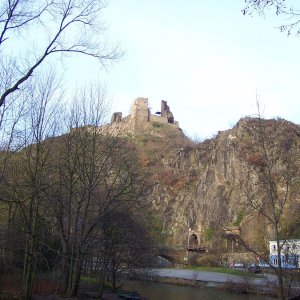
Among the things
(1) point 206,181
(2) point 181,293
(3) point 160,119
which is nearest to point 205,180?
(1) point 206,181

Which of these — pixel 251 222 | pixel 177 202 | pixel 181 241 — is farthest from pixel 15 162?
pixel 177 202

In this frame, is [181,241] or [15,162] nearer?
[15,162]

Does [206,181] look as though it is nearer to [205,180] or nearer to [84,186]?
[205,180]

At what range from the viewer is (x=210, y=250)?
203 feet

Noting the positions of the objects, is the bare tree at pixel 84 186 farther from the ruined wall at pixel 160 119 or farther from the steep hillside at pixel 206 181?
the ruined wall at pixel 160 119

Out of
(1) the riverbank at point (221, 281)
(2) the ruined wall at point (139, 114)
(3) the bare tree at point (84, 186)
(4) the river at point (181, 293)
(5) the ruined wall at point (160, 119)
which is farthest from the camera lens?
(5) the ruined wall at point (160, 119)

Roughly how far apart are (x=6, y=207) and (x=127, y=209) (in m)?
6.69

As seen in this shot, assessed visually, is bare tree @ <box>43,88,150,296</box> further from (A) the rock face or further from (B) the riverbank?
(A) the rock face

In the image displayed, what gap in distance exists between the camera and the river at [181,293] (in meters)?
32.0

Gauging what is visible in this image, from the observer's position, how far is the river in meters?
32.0

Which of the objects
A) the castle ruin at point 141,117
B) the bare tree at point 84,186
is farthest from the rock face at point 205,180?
the bare tree at point 84,186

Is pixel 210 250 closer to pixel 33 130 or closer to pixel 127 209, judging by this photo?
pixel 127 209

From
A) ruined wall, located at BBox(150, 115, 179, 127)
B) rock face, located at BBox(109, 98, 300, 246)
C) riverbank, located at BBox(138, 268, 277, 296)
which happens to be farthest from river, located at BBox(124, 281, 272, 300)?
ruined wall, located at BBox(150, 115, 179, 127)

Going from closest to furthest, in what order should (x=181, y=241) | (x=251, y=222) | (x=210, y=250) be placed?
(x=251, y=222) → (x=210, y=250) → (x=181, y=241)
